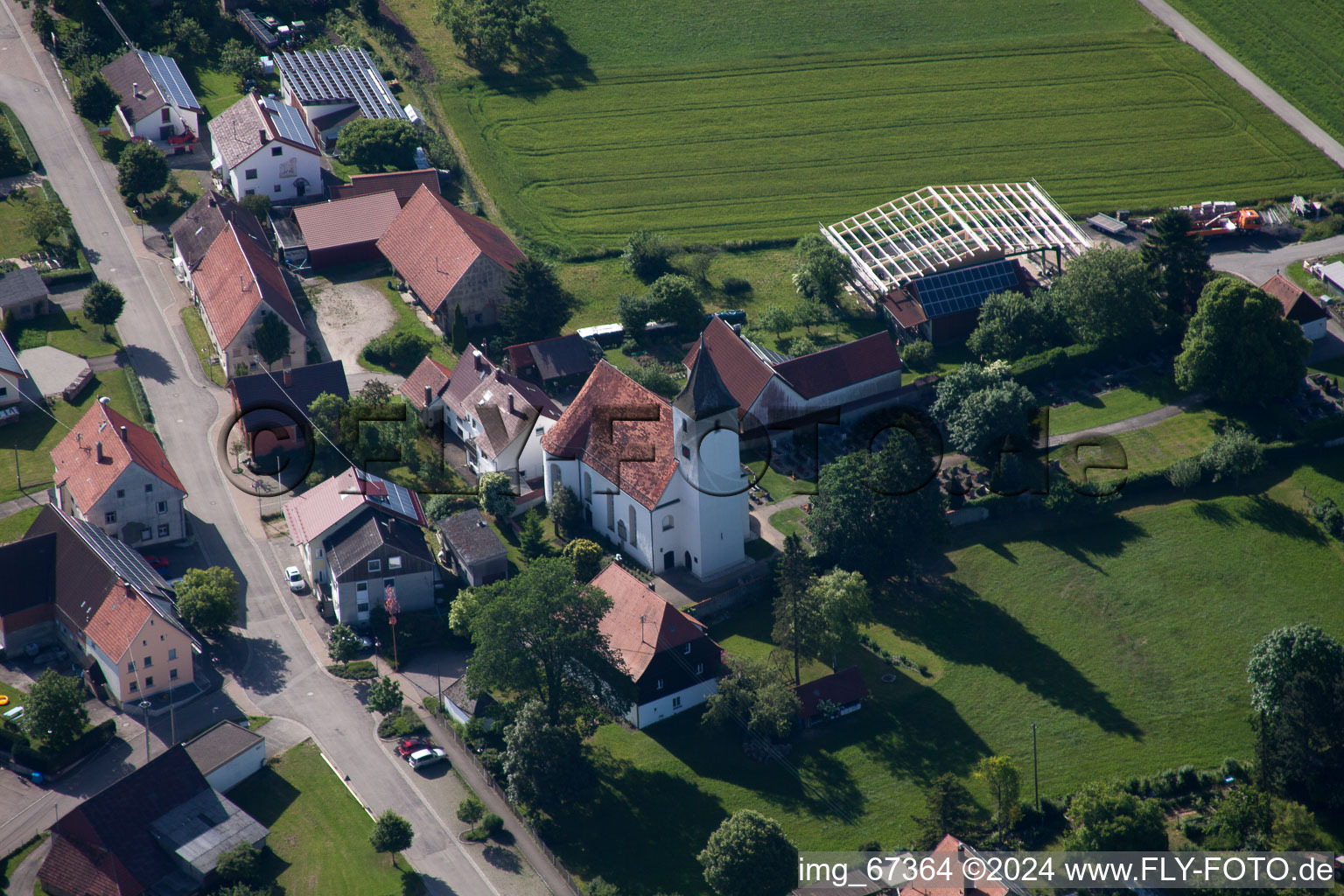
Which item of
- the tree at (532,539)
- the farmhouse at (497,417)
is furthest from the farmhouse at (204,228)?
the tree at (532,539)

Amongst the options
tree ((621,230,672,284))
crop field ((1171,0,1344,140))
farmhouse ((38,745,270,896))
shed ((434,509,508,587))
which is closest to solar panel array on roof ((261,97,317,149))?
tree ((621,230,672,284))

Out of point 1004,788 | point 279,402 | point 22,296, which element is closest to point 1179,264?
point 1004,788

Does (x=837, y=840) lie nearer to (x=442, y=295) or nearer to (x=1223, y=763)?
(x=1223, y=763)

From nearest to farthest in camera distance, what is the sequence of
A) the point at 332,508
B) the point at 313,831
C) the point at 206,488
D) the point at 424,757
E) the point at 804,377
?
the point at 313,831
the point at 424,757
the point at 332,508
the point at 206,488
the point at 804,377

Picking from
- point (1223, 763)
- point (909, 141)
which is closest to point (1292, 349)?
point (1223, 763)

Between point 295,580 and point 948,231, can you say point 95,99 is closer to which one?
point 295,580

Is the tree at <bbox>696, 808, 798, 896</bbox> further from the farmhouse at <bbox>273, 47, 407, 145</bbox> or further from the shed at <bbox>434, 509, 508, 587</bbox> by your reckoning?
the farmhouse at <bbox>273, 47, 407, 145</bbox>

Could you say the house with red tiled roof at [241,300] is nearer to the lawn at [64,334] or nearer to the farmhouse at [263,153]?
the lawn at [64,334]
